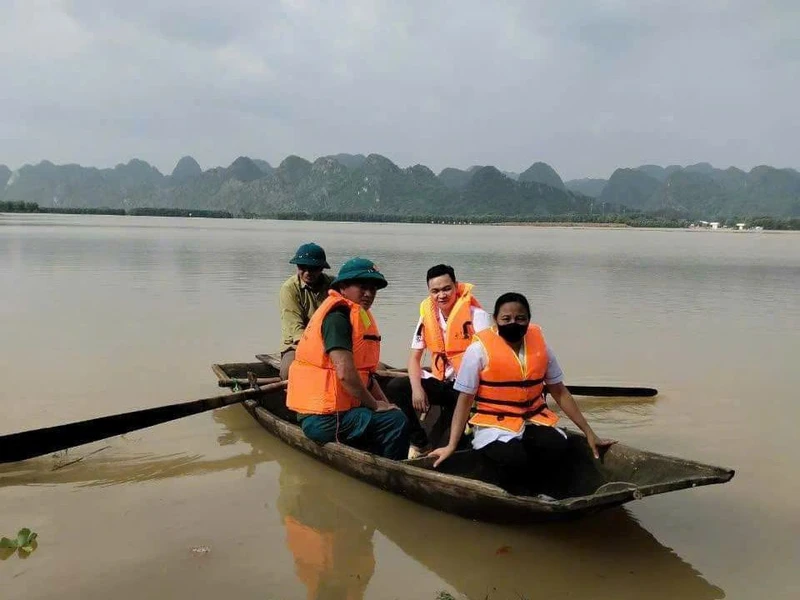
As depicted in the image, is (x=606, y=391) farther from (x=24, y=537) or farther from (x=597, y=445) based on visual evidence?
(x=24, y=537)

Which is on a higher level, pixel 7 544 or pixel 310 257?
pixel 310 257

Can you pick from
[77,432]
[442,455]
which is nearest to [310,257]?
[77,432]

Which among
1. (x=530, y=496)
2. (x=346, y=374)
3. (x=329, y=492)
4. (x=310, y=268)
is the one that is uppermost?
(x=310, y=268)

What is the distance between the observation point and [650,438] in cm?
626

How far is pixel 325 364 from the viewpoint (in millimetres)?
4629

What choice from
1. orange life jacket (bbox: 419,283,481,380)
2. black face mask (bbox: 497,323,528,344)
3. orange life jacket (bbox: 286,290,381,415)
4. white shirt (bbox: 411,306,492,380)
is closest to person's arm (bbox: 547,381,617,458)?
black face mask (bbox: 497,323,528,344)

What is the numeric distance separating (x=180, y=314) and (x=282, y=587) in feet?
30.2

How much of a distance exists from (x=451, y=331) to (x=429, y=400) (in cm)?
59

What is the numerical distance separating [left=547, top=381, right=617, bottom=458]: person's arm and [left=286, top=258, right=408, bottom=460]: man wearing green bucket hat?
1.03 meters

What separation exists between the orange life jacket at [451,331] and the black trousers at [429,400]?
10 cm

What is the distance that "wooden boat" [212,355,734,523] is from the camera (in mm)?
3578

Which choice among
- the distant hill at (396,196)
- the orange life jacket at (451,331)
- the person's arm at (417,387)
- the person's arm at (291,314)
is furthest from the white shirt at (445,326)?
the distant hill at (396,196)

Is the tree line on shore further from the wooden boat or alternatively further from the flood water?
the wooden boat

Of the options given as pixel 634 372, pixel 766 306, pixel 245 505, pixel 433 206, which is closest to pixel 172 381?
pixel 245 505
